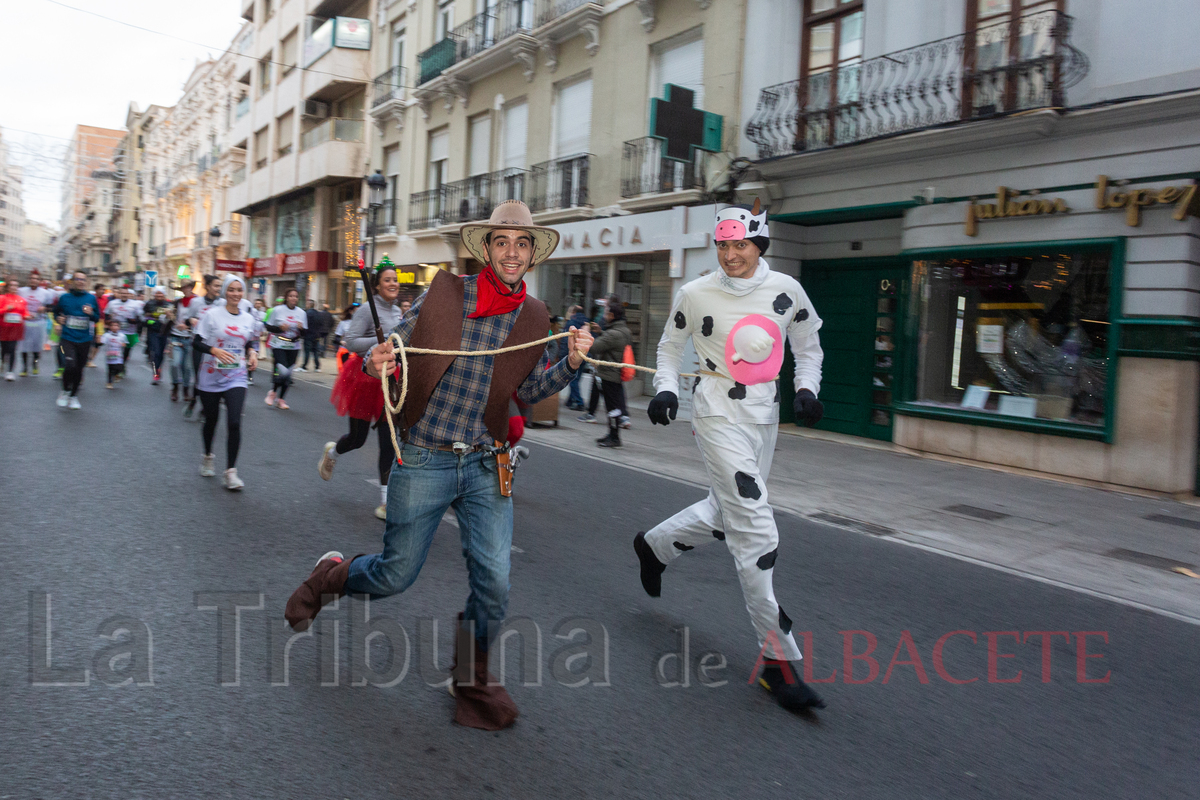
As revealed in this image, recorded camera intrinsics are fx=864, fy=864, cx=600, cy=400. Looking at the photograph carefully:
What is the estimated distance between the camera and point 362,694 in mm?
3332

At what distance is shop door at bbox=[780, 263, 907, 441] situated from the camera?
13.0 m

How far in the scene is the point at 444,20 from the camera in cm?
2406

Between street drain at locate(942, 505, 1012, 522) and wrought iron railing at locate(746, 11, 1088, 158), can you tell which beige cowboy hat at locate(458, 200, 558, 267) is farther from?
wrought iron railing at locate(746, 11, 1088, 158)

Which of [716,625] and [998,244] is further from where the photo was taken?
[998,244]

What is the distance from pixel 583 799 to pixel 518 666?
3.51 feet

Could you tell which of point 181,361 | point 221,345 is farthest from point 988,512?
point 181,361

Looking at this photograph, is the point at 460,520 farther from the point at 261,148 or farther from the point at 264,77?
the point at 264,77

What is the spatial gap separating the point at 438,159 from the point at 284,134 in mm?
15004

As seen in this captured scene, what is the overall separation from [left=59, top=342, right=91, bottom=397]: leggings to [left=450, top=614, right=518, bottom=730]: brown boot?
10.5 metres

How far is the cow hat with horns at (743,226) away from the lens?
3.74 meters

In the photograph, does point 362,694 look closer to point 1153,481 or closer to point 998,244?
point 1153,481

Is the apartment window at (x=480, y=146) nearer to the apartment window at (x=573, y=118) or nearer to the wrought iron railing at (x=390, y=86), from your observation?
the apartment window at (x=573, y=118)

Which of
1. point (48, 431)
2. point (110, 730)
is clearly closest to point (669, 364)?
point (110, 730)

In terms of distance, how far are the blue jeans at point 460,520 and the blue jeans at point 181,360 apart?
10.4 m
